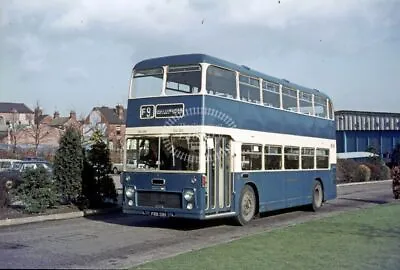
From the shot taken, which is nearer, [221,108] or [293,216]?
[221,108]

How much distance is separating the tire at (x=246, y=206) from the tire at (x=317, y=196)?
4.77 meters

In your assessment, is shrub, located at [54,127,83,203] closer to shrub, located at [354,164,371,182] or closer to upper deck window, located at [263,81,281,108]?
upper deck window, located at [263,81,281,108]

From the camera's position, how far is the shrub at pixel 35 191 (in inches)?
640

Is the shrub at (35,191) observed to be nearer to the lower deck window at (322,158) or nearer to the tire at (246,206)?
the tire at (246,206)

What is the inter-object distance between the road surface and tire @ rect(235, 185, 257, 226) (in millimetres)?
222

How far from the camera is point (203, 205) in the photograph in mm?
13477

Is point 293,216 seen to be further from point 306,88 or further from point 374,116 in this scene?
point 374,116

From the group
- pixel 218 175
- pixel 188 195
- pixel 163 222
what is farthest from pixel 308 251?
pixel 163 222

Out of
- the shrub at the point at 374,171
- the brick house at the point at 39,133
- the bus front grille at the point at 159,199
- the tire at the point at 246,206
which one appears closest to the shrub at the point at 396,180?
the tire at the point at 246,206

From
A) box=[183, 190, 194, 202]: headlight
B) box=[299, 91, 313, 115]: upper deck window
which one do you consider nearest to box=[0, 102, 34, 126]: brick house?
box=[299, 91, 313, 115]: upper deck window

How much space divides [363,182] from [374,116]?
16750 millimetres

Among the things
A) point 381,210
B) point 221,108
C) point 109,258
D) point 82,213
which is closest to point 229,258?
point 109,258

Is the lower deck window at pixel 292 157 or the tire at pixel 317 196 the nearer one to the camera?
the lower deck window at pixel 292 157

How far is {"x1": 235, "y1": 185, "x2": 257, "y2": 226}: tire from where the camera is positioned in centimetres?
1511
